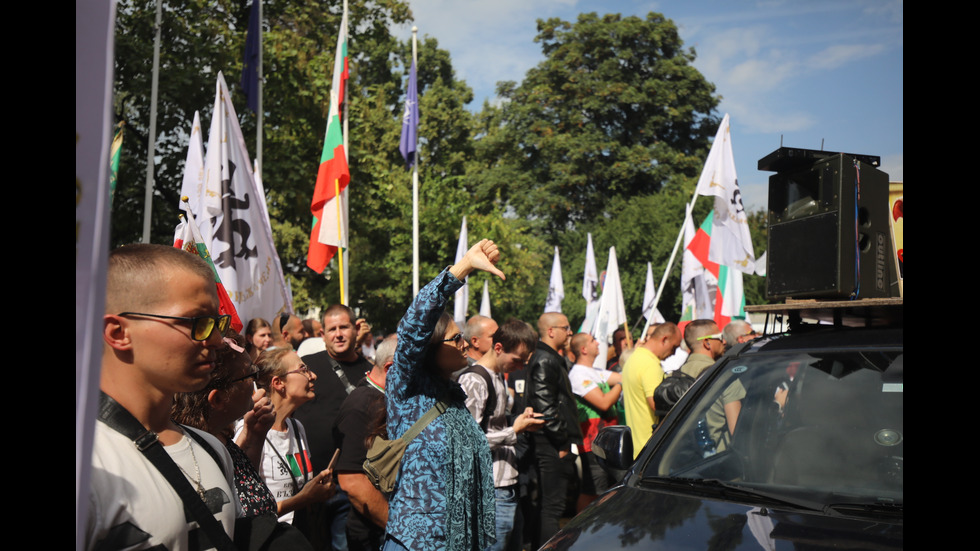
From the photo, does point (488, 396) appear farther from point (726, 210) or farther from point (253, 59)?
point (253, 59)

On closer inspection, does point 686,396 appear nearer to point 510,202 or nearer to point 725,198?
point 725,198

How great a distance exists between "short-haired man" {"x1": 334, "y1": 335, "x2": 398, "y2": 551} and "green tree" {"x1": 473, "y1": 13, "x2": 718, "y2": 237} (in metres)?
34.6

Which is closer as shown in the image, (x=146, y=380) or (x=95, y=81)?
(x=95, y=81)

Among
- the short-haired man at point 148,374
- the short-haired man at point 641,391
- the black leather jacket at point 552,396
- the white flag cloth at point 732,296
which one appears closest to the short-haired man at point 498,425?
the black leather jacket at point 552,396

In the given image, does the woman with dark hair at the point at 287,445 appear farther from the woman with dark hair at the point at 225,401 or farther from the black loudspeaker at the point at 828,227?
the black loudspeaker at the point at 828,227

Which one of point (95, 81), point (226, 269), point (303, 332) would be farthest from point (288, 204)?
point (95, 81)

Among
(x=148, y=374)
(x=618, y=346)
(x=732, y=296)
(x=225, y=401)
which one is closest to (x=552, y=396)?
(x=225, y=401)

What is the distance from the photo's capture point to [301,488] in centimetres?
429

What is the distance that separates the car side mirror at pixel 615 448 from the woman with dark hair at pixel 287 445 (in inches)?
Answer: 51.4

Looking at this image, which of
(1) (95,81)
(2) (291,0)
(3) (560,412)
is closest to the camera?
(1) (95,81)

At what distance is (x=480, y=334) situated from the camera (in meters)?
6.29

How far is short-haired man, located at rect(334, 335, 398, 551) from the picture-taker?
4.52 m

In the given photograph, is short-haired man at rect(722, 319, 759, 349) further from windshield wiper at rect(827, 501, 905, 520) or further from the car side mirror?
windshield wiper at rect(827, 501, 905, 520)

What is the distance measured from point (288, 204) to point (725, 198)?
35.5 ft
